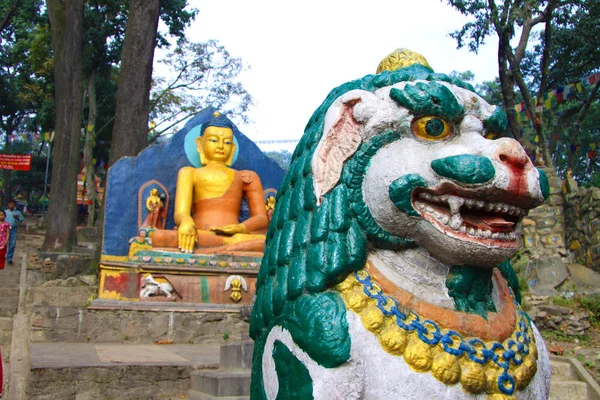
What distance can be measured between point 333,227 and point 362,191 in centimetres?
20

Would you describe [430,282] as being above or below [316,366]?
above

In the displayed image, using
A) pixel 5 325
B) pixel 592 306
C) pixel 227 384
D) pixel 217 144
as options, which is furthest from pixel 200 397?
pixel 592 306

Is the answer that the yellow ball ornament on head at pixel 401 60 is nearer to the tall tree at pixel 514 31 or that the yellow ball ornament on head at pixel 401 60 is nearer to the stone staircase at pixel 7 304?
the stone staircase at pixel 7 304

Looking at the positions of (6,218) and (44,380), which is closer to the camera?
(44,380)

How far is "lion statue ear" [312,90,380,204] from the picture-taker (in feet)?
7.93

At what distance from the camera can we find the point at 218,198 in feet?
31.2

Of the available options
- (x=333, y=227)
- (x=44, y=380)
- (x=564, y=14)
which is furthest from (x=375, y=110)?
(x=564, y=14)

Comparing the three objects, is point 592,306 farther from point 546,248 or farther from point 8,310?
point 8,310

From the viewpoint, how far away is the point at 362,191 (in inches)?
95.5

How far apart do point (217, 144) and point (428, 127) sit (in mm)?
7447

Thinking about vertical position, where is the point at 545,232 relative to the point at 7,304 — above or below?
above

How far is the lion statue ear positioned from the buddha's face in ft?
24.0

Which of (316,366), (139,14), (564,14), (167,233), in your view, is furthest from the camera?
(564,14)

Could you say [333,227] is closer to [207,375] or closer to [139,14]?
[207,375]
